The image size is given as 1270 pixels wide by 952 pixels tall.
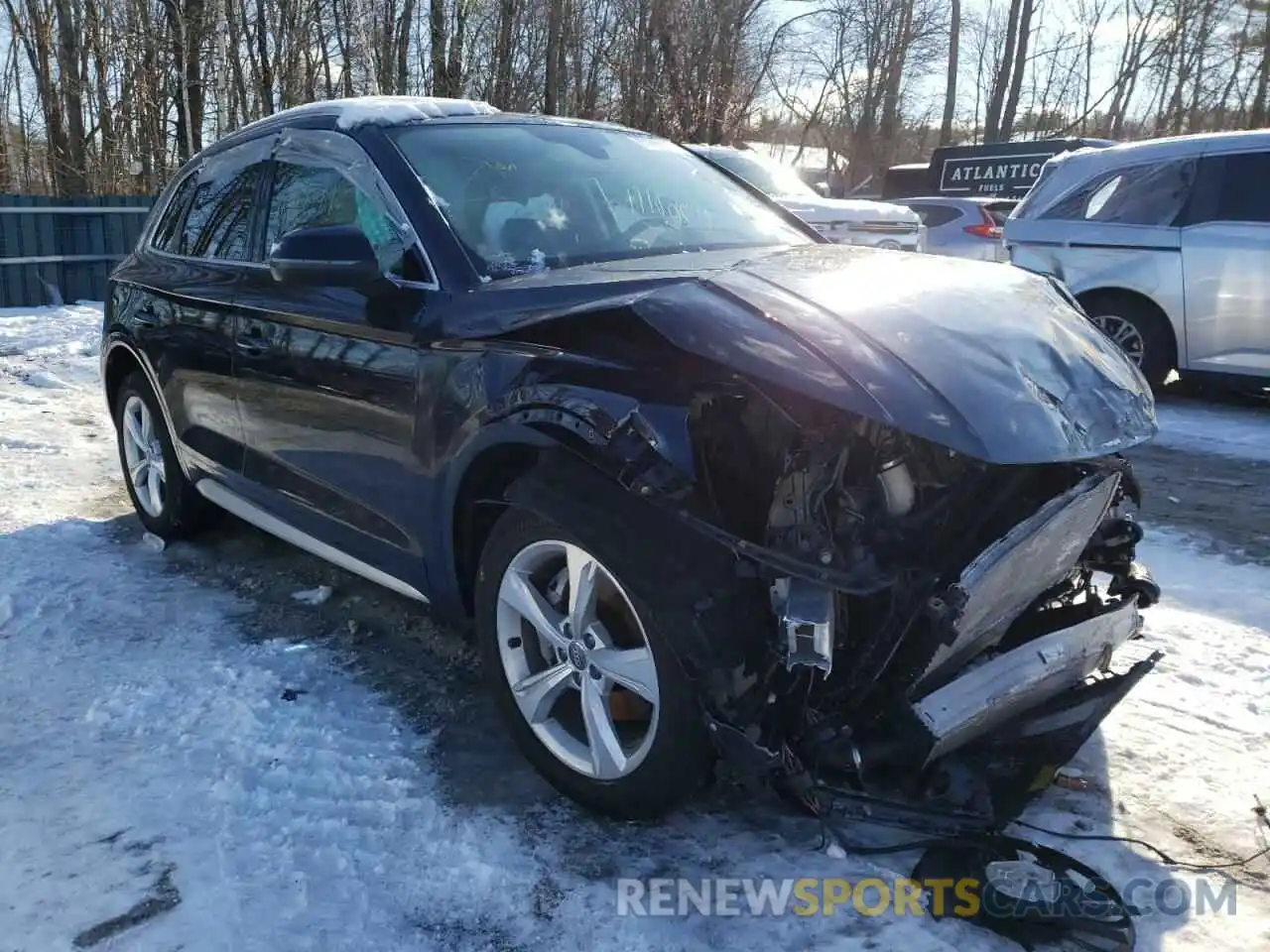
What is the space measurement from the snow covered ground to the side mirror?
134 cm

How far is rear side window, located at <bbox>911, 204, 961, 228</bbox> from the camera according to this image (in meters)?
13.9

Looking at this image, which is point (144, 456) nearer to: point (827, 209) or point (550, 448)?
point (550, 448)

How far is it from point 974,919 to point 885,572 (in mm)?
795

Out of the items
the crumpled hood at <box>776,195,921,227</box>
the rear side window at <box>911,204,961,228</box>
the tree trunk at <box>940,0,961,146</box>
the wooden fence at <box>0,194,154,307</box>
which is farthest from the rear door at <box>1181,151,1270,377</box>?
the tree trunk at <box>940,0,961,146</box>

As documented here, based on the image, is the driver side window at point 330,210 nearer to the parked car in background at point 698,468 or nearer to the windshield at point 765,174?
the parked car in background at point 698,468

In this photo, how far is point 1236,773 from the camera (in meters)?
2.80

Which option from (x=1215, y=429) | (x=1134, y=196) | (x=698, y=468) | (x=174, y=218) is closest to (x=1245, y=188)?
(x=1134, y=196)

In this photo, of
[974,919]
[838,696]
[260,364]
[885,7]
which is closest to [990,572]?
[838,696]

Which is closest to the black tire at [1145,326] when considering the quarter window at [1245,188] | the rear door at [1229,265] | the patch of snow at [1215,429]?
the rear door at [1229,265]

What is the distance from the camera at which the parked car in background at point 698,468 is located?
219 cm

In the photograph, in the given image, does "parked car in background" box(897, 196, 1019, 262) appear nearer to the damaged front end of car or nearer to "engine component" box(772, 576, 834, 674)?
the damaged front end of car

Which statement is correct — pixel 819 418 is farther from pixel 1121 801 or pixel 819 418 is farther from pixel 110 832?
pixel 110 832

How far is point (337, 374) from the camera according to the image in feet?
10.6

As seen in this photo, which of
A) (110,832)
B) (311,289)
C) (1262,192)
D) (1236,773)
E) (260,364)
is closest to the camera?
(110,832)
